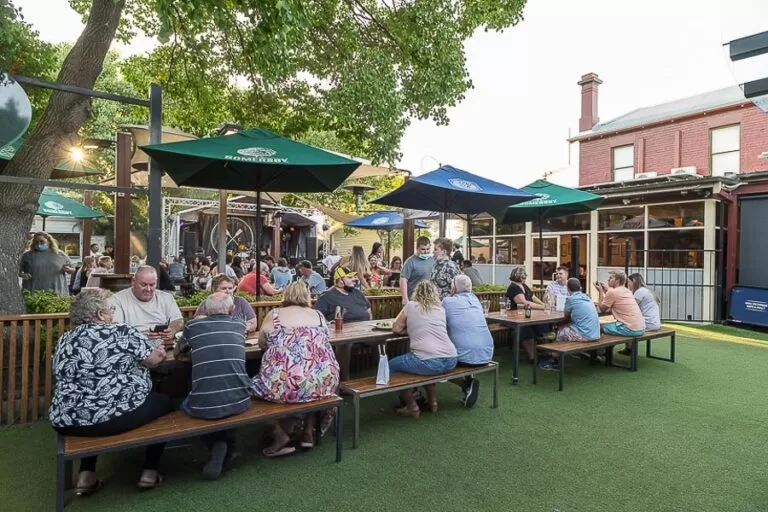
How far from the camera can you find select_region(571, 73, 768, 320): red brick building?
33.6 feet

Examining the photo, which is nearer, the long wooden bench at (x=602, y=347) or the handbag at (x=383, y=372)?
the handbag at (x=383, y=372)

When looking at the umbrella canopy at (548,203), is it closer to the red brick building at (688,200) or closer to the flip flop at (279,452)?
the red brick building at (688,200)

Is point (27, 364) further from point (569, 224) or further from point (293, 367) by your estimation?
point (569, 224)

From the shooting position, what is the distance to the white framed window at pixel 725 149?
13.0m

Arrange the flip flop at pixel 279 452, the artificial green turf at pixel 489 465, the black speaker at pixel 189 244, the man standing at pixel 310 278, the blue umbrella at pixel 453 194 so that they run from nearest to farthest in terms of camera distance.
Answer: the artificial green turf at pixel 489 465
the flip flop at pixel 279 452
the blue umbrella at pixel 453 194
the man standing at pixel 310 278
the black speaker at pixel 189 244

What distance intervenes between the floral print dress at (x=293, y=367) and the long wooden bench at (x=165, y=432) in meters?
0.07

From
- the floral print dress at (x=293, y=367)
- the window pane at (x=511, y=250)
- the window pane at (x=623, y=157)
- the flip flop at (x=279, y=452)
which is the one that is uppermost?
the window pane at (x=623, y=157)

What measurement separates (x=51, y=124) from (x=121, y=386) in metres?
3.04

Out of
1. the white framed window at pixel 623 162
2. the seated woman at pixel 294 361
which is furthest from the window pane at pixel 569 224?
the seated woman at pixel 294 361

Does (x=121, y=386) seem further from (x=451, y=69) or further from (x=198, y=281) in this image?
(x=198, y=281)

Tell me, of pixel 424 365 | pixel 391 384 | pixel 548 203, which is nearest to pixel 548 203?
pixel 548 203

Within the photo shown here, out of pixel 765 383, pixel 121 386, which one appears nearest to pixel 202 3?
pixel 121 386

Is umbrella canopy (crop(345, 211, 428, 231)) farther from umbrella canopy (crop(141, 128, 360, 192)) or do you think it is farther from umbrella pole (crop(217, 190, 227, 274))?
umbrella canopy (crop(141, 128, 360, 192))

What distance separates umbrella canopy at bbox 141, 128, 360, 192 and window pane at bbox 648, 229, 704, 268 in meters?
8.77
